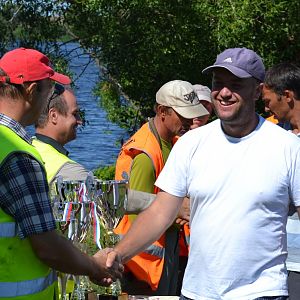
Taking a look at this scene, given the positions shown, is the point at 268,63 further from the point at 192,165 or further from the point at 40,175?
the point at 40,175

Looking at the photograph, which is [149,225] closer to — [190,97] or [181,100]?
[181,100]

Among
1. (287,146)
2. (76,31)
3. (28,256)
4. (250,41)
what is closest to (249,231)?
(287,146)

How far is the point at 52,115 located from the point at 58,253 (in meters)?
1.31

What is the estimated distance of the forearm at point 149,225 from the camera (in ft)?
13.0

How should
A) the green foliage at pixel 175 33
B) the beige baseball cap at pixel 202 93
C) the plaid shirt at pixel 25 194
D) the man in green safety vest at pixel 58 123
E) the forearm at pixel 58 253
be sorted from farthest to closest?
the green foliage at pixel 175 33 < the beige baseball cap at pixel 202 93 < the man in green safety vest at pixel 58 123 < the forearm at pixel 58 253 < the plaid shirt at pixel 25 194

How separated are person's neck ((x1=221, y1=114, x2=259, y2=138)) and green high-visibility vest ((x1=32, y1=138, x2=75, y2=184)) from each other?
0.84 m

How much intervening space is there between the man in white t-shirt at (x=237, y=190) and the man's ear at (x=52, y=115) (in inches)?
33.5

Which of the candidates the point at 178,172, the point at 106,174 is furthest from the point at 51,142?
the point at 106,174

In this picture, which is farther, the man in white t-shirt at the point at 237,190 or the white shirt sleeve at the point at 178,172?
the white shirt sleeve at the point at 178,172

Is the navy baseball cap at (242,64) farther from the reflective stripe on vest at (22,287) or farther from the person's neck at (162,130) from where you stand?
the person's neck at (162,130)

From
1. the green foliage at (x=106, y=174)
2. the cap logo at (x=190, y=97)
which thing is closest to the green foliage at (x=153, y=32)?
the green foliage at (x=106, y=174)

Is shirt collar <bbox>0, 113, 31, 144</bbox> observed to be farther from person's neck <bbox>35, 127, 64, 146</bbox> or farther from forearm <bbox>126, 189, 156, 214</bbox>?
forearm <bbox>126, 189, 156, 214</bbox>

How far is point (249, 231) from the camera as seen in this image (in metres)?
3.66

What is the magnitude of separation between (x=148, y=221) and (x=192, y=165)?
0.37 meters
